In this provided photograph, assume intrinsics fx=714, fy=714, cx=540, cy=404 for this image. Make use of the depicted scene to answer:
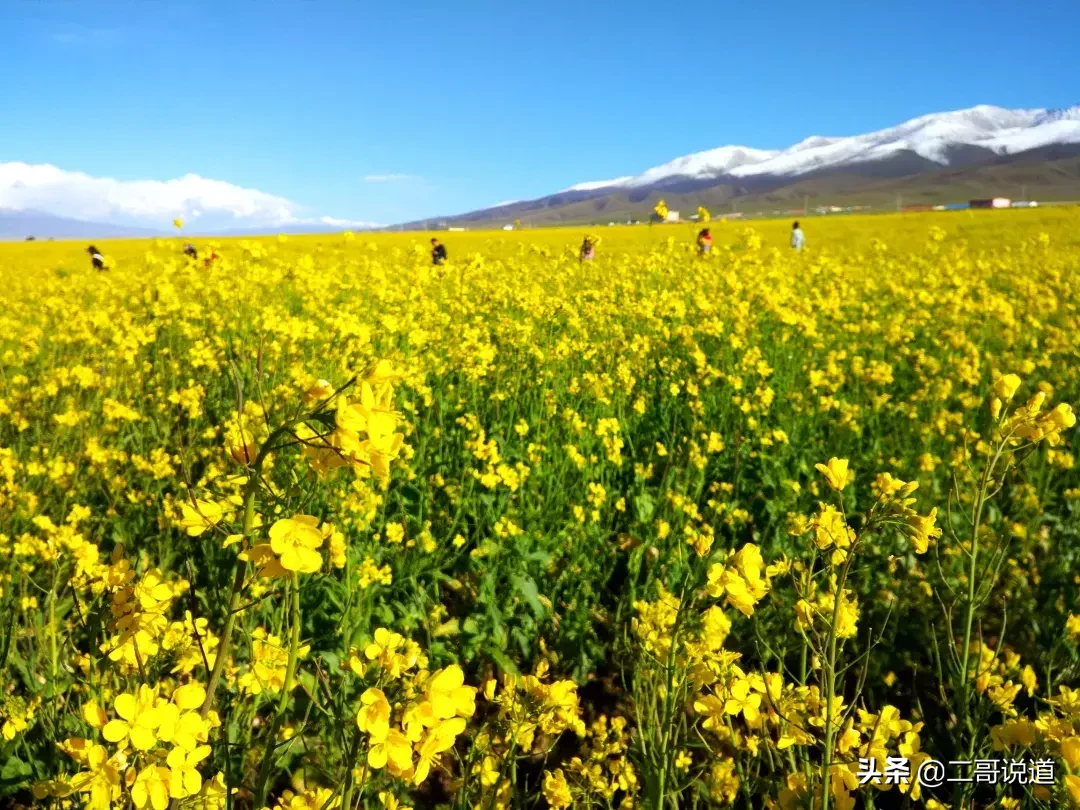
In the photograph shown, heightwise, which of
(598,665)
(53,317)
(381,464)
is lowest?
(598,665)

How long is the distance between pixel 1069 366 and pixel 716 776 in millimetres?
5335

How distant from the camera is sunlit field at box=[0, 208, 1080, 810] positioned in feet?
3.87

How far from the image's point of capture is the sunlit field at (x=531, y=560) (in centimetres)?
118

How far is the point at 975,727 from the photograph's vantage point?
1648 millimetres

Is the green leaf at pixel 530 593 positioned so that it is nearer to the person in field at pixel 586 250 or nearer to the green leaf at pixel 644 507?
the green leaf at pixel 644 507

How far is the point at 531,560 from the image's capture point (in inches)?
115

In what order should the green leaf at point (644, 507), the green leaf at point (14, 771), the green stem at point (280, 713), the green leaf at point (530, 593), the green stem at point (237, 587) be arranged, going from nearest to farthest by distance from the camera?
the green stem at point (237, 587)
the green stem at point (280, 713)
the green leaf at point (14, 771)
the green leaf at point (530, 593)
the green leaf at point (644, 507)

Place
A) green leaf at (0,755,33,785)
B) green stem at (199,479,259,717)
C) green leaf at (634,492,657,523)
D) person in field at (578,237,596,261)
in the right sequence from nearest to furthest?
green stem at (199,479,259,717), green leaf at (0,755,33,785), green leaf at (634,492,657,523), person in field at (578,237,596,261)

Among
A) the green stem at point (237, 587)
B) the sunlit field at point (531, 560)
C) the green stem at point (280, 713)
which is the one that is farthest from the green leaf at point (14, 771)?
the green stem at point (237, 587)

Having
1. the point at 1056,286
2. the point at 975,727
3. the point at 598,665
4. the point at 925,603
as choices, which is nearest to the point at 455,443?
the point at 598,665

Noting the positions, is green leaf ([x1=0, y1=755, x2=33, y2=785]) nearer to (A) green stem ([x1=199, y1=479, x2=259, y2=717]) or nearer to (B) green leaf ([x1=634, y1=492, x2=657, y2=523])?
(A) green stem ([x1=199, y1=479, x2=259, y2=717])

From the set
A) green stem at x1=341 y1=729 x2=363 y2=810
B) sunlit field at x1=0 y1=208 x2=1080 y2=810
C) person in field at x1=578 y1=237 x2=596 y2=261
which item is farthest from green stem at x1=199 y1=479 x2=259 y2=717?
person in field at x1=578 y1=237 x2=596 y2=261

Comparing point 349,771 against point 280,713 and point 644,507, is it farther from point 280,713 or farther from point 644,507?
point 644,507

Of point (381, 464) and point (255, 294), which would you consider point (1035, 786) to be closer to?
point (381, 464)
